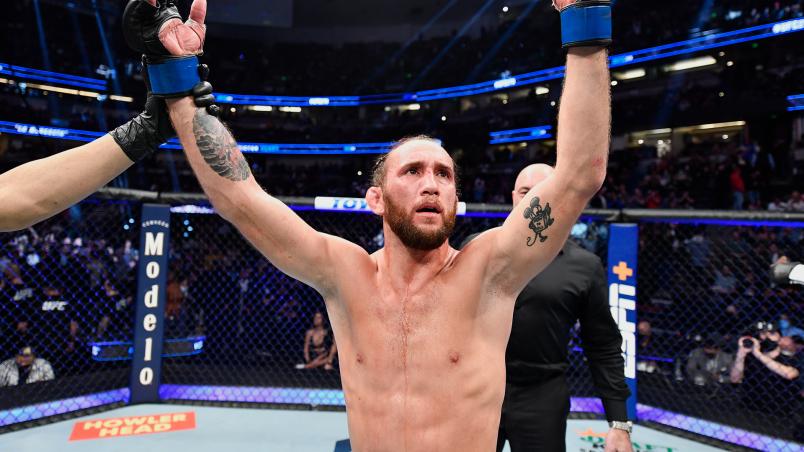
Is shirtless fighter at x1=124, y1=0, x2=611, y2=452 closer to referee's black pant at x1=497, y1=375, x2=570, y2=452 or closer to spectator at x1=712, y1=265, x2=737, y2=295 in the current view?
referee's black pant at x1=497, y1=375, x2=570, y2=452

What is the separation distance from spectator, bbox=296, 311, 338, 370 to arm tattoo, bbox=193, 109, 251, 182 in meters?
4.08

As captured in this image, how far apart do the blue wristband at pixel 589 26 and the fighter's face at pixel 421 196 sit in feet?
1.50

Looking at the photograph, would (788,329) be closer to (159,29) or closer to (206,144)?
(206,144)

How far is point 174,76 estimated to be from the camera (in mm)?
1246

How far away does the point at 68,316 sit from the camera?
514 cm

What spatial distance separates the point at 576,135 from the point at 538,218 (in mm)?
212

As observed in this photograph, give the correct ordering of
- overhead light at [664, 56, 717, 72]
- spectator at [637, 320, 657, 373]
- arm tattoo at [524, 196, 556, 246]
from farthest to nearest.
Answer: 1. overhead light at [664, 56, 717, 72]
2. spectator at [637, 320, 657, 373]
3. arm tattoo at [524, 196, 556, 246]

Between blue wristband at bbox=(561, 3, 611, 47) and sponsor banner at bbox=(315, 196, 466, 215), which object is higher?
blue wristband at bbox=(561, 3, 611, 47)

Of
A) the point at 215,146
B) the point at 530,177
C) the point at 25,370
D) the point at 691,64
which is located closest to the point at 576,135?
the point at 215,146

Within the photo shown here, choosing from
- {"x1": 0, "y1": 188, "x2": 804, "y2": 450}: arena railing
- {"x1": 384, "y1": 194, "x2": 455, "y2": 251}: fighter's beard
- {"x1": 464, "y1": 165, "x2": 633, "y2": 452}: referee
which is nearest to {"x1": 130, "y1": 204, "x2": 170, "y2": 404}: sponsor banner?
{"x1": 0, "y1": 188, "x2": 804, "y2": 450}: arena railing

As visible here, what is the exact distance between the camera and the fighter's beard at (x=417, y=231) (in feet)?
4.48

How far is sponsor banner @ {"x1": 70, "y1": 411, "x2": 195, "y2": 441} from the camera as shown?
3.42 metres

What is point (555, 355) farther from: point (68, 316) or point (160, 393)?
point (68, 316)

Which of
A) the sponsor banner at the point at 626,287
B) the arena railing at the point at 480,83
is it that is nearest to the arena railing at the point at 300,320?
the sponsor banner at the point at 626,287
